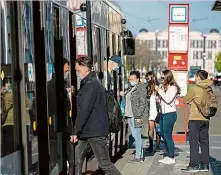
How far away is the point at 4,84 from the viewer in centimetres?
487

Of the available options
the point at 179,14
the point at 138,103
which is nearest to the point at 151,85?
the point at 138,103

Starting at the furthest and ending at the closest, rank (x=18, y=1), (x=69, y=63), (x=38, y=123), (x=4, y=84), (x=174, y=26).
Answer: (x=174, y=26), (x=69, y=63), (x=38, y=123), (x=18, y=1), (x=4, y=84)

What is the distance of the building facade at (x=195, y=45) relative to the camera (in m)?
167

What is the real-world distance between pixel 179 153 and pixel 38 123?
28.2ft

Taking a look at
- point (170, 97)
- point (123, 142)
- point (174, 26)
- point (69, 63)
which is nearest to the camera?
point (69, 63)

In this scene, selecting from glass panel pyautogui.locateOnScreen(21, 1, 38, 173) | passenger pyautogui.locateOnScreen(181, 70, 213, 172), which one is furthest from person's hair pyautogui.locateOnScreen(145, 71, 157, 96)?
glass panel pyautogui.locateOnScreen(21, 1, 38, 173)

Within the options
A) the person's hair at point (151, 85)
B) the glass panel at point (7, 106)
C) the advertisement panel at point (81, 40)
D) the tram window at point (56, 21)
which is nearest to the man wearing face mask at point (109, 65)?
the advertisement panel at point (81, 40)

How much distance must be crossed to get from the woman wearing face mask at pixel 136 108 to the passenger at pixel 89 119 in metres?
4.10

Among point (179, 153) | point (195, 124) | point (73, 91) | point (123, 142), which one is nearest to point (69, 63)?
point (73, 91)

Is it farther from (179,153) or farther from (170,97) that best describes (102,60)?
(179,153)

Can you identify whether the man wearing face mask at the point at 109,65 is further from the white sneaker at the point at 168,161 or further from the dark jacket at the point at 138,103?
the white sneaker at the point at 168,161

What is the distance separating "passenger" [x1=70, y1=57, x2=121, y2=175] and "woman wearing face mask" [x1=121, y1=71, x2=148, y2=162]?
4098mm

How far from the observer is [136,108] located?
472 inches

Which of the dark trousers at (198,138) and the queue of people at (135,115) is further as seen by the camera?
the dark trousers at (198,138)
